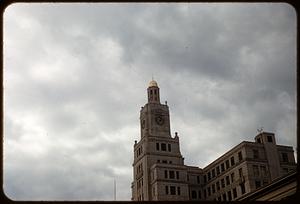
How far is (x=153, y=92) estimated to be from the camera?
103312mm

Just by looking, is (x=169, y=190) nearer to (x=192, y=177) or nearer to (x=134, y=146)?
(x=192, y=177)

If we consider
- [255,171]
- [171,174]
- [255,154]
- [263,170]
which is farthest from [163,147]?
[263,170]

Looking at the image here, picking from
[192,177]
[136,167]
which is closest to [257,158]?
[192,177]

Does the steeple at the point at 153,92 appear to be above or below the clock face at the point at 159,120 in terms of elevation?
above

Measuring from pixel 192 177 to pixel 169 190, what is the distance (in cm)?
698

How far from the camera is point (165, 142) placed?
93.0 meters

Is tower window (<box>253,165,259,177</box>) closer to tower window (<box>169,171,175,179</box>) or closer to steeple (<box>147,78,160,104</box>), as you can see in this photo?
tower window (<box>169,171,175,179</box>)

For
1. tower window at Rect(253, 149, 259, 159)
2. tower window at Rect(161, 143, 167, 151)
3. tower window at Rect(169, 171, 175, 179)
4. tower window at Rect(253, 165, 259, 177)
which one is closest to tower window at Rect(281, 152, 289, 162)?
tower window at Rect(253, 149, 259, 159)

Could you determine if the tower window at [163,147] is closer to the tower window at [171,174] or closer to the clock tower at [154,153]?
the clock tower at [154,153]

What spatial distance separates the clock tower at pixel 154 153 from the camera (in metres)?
82.7

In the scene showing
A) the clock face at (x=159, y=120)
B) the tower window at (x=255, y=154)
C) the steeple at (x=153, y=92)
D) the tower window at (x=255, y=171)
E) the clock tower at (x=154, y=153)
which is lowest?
the tower window at (x=255, y=171)

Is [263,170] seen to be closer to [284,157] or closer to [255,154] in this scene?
[255,154]

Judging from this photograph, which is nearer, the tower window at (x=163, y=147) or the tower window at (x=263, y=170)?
the tower window at (x=263, y=170)

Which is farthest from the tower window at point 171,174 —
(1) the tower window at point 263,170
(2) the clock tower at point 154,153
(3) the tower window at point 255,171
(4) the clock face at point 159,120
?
(1) the tower window at point 263,170
